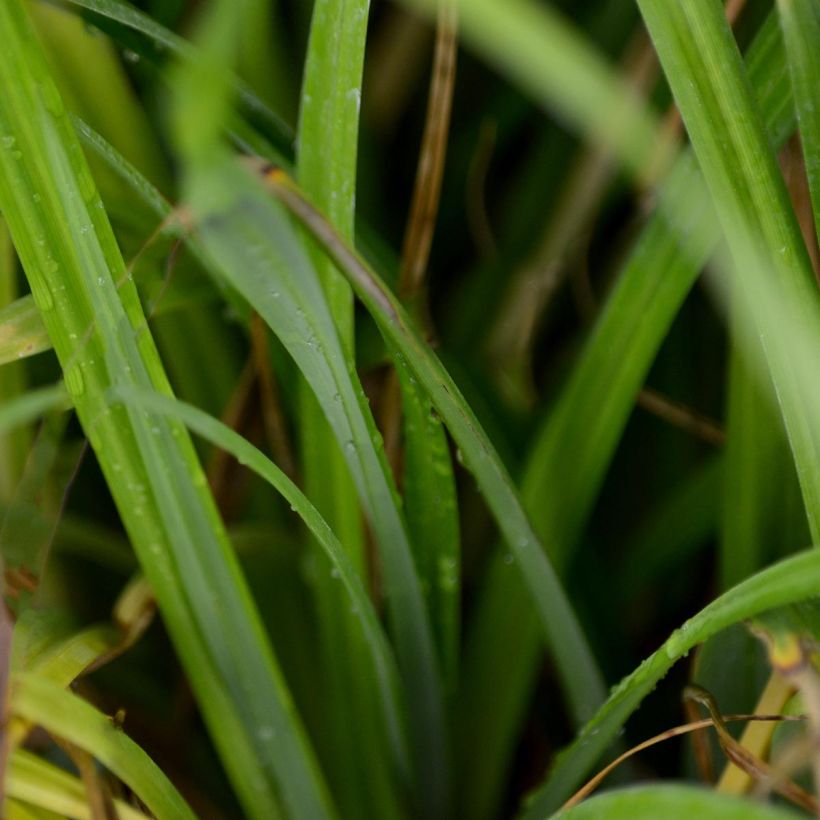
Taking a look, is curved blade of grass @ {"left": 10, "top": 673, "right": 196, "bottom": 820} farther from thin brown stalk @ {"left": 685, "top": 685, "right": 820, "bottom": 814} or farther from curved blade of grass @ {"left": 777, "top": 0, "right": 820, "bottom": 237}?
curved blade of grass @ {"left": 777, "top": 0, "right": 820, "bottom": 237}

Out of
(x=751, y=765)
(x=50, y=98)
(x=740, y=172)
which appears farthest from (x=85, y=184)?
(x=751, y=765)

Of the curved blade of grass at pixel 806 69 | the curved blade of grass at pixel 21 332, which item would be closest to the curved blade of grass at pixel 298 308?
the curved blade of grass at pixel 21 332

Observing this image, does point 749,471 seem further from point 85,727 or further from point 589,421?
point 85,727

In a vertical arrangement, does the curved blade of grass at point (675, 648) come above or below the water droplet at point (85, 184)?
below

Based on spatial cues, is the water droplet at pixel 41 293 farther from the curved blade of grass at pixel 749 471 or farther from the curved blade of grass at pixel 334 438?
the curved blade of grass at pixel 749 471

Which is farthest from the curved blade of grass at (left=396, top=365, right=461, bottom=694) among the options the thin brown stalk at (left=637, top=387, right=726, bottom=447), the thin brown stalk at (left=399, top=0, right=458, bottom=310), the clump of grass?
the thin brown stalk at (left=637, top=387, right=726, bottom=447)
